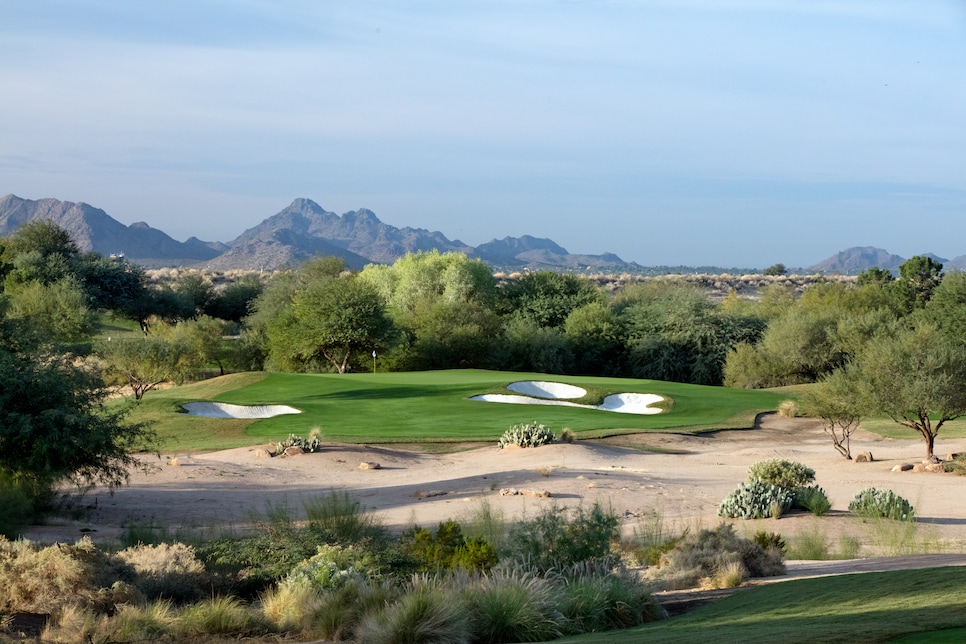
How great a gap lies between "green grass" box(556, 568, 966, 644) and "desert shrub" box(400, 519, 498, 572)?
8.11 feet

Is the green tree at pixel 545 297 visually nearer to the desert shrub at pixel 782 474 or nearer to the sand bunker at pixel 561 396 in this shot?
the sand bunker at pixel 561 396

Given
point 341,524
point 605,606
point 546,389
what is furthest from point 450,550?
point 546,389

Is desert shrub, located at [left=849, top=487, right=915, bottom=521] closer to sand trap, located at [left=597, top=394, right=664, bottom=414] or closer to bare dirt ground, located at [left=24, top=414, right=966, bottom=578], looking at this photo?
bare dirt ground, located at [left=24, top=414, right=966, bottom=578]

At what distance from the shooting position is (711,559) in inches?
441

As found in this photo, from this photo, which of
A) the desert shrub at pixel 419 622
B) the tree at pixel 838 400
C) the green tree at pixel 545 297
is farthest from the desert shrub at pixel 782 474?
the green tree at pixel 545 297

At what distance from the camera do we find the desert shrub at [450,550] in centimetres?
1042

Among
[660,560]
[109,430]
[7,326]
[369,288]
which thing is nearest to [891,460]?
[660,560]

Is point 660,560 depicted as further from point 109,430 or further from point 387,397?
point 387,397

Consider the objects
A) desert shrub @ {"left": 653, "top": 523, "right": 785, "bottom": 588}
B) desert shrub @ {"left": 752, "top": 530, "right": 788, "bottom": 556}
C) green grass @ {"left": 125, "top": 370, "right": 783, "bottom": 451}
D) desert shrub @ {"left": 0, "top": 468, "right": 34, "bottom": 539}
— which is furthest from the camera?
green grass @ {"left": 125, "top": 370, "right": 783, "bottom": 451}

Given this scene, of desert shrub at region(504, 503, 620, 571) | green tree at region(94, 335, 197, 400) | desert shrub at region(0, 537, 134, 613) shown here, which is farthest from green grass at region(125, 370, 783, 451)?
desert shrub at region(504, 503, 620, 571)

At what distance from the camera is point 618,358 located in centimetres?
6003

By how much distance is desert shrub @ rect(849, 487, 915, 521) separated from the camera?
15867 mm

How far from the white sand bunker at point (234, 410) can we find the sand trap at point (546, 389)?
32.3ft

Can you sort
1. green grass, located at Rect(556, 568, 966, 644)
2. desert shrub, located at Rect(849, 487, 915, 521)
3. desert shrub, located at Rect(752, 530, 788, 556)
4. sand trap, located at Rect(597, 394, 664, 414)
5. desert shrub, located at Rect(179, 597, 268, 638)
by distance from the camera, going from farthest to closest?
sand trap, located at Rect(597, 394, 664, 414)
desert shrub, located at Rect(849, 487, 915, 521)
desert shrub, located at Rect(752, 530, 788, 556)
desert shrub, located at Rect(179, 597, 268, 638)
green grass, located at Rect(556, 568, 966, 644)
